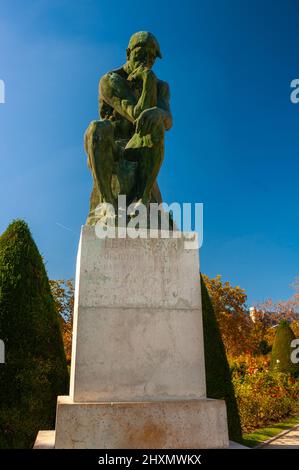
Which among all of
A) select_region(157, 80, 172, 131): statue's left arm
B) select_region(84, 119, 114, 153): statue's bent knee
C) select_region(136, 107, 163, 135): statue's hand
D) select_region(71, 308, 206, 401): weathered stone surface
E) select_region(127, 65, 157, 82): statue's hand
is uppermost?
select_region(127, 65, 157, 82): statue's hand

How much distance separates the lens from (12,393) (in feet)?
22.6

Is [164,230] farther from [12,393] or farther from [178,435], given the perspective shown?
[12,393]

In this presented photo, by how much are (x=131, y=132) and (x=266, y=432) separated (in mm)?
9095

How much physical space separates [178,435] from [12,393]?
4.47 meters

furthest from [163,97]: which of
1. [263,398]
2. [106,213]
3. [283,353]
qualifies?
[283,353]

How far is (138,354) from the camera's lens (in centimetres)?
367

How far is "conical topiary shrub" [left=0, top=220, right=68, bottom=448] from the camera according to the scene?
22.3ft

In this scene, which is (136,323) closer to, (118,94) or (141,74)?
(118,94)

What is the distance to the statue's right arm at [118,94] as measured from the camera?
202 inches

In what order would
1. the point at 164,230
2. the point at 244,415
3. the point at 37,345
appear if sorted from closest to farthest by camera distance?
1. the point at 164,230
2. the point at 37,345
3. the point at 244,415

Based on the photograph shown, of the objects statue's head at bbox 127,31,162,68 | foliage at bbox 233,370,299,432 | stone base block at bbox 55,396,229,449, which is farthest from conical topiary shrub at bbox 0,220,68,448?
foliage at bbox 233,370,299,432

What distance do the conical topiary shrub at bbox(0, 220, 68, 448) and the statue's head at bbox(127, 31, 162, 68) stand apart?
4.34m

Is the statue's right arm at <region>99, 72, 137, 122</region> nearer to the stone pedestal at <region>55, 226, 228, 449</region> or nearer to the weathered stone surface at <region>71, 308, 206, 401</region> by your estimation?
the stone pedestal at <region>55, 226, 228, 449</region>
